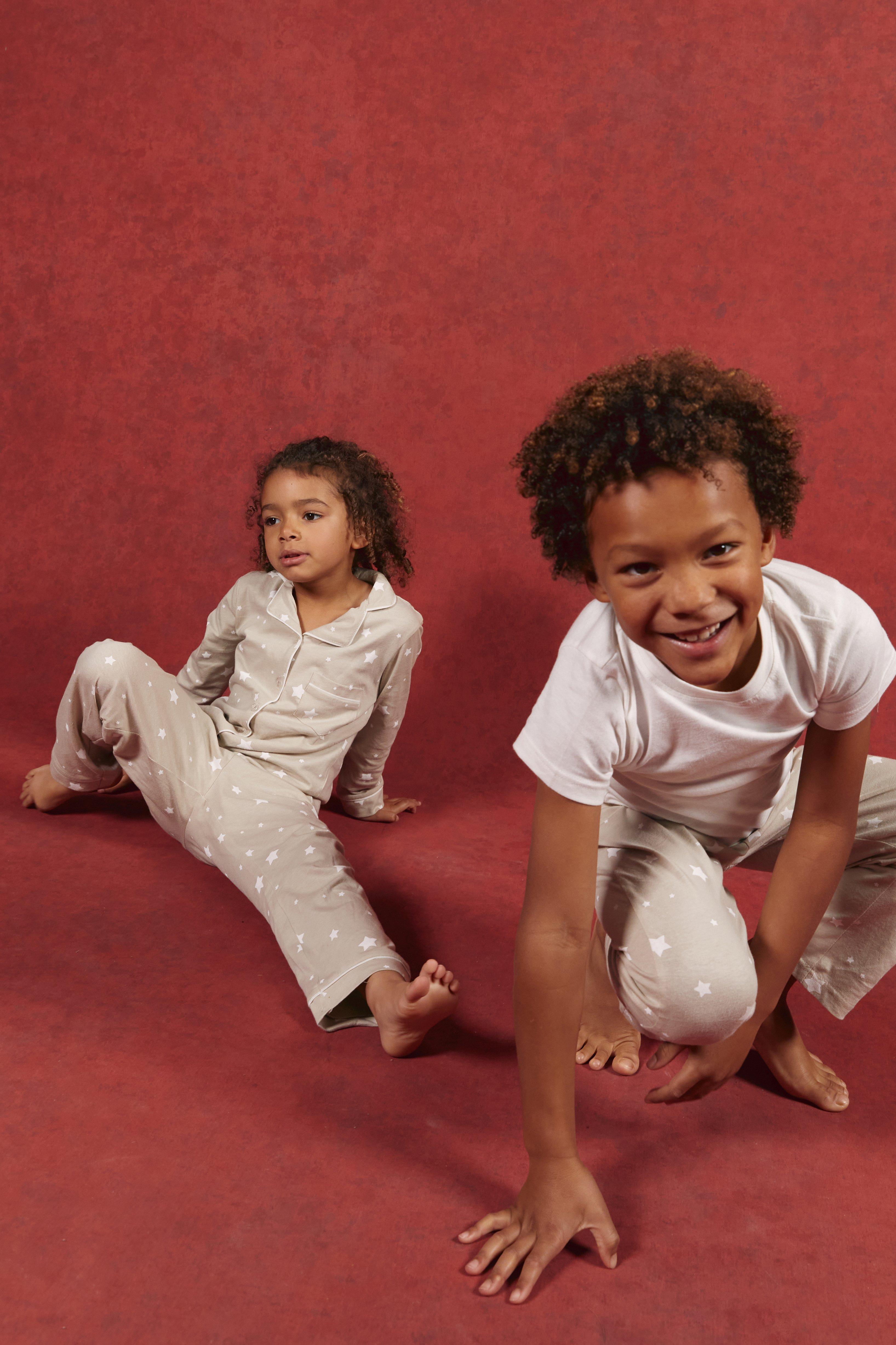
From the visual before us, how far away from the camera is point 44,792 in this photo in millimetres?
1660

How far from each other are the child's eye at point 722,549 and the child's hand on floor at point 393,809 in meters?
0.97

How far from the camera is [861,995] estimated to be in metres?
1.17

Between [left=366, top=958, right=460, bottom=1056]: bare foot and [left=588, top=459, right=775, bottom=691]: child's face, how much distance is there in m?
0.41

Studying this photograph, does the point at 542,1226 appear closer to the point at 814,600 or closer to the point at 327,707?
the point at 814,600

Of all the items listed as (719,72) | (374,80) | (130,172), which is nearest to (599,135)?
(719,72)

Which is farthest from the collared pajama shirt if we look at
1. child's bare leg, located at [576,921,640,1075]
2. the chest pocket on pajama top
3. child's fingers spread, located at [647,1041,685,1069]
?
child's fingers spread, located at [647,1041,685,1069]

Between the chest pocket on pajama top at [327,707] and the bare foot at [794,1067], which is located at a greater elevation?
the chest pocket on pajama top at [327,707]

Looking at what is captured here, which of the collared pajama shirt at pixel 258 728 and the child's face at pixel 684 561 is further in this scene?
the collared pajama shirt at pixel 258 728

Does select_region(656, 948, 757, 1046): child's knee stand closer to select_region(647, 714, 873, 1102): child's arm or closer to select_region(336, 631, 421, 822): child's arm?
select_region(647, 714, 873, 1102): child's arm

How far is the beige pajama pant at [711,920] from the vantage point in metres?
0.96

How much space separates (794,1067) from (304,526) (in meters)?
0.95

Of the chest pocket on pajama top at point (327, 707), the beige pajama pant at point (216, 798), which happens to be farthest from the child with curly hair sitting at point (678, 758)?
the chest pocket on pajama top at point (327, 707)

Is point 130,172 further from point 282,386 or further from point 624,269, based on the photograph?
point 624,269

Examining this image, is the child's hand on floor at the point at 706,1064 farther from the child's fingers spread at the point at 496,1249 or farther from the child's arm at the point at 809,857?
the child's fingers spread at the point at 496,1249
